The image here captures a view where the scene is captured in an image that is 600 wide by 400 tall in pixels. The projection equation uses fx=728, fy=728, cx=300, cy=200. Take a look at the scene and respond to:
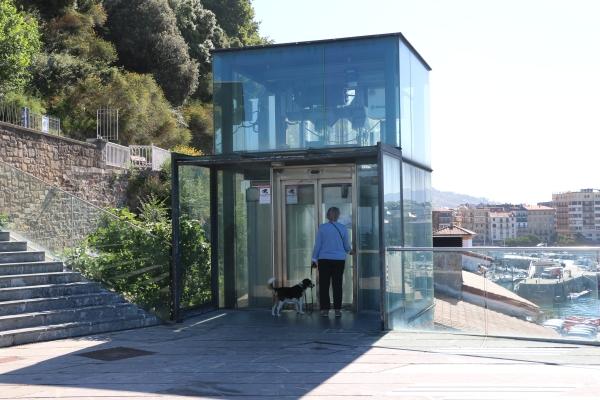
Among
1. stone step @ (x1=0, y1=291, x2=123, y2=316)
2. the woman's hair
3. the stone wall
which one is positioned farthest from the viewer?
the stone wall

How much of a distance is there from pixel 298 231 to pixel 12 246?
4886 mm

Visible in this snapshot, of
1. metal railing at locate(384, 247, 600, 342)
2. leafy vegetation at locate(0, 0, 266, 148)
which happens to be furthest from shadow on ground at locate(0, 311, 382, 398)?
leafy vegetation at locate(0, 0, 266, 148)

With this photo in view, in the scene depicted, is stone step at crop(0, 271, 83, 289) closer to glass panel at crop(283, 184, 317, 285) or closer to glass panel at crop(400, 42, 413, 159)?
glass panel at crop(283, 184, 317, 285)

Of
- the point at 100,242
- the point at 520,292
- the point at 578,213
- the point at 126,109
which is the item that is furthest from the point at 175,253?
the point at 578,213

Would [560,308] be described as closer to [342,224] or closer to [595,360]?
[595,360]

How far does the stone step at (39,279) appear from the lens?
1111 centimetres

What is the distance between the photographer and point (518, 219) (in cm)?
6719

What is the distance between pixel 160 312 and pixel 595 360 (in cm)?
663

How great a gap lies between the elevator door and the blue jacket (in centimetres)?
96

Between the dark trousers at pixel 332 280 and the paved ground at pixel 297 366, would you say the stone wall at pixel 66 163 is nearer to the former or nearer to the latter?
the paved ground at pixel 297 366

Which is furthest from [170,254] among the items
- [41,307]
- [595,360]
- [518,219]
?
[518,219]

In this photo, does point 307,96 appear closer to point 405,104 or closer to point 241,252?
point 405,104

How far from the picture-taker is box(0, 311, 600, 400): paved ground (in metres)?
6.89

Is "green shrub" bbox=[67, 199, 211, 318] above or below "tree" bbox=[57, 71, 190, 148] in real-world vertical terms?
below
